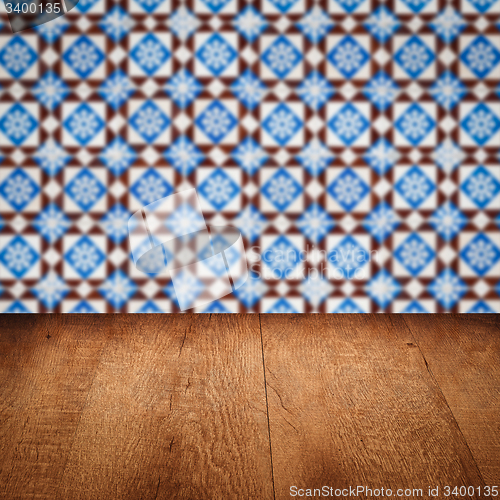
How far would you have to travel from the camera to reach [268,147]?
1093 mm

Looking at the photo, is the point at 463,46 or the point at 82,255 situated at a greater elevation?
the point at 463,46

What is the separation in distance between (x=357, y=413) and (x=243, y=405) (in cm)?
17

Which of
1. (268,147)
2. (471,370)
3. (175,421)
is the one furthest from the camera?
(268,147)

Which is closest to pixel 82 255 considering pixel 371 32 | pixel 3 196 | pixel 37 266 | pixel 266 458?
pixel 37 266

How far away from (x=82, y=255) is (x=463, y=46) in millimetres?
920

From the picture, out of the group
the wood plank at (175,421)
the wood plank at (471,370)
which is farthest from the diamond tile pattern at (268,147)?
the wood plank at (175,421)

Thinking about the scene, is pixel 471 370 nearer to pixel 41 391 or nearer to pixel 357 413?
pixel 357 413

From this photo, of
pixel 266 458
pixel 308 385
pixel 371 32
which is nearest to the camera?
pixel 266 458

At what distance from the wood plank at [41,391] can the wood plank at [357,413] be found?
294mm

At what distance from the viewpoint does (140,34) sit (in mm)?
1066

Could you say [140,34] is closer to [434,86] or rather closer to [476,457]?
[434,86]

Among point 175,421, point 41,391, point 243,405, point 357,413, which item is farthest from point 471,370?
point 41,391

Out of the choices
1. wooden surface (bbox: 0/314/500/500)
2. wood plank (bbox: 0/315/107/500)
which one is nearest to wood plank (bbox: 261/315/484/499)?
wooden surface (bbox: 0/314/500/500)

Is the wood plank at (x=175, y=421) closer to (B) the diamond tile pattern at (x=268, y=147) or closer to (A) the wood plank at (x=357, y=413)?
(A) the wood plank at (x=357, y=413)
